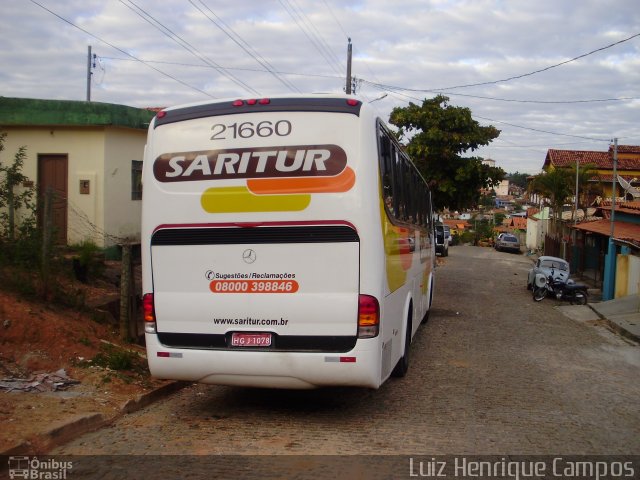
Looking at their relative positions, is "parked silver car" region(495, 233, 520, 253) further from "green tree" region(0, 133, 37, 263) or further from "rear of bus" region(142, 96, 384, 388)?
"rear of bus" region(142, 96, 384, 388)

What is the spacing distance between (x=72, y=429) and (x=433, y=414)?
148 inches

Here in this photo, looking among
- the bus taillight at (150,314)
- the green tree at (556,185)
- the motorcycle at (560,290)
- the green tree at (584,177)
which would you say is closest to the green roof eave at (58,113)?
the bus taillight at (150,314)

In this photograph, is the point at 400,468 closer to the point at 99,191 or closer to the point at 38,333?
the point at 38,333

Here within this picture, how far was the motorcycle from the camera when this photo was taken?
20.6 meters

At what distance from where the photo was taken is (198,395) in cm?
800

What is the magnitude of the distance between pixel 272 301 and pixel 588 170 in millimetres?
36414

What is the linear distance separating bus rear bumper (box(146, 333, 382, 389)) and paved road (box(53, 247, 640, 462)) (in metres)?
0.52

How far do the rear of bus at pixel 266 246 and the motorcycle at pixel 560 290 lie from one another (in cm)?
1615

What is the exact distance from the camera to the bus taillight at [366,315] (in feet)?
20.2

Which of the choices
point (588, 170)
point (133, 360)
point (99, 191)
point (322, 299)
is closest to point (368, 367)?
point (322, 299)

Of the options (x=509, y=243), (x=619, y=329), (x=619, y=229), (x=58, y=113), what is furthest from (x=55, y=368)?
(x=509, y=243)

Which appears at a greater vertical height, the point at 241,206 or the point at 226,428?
the point at 241,206

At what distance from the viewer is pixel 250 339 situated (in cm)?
635

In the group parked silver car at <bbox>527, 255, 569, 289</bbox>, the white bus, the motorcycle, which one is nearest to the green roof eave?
the white bus
